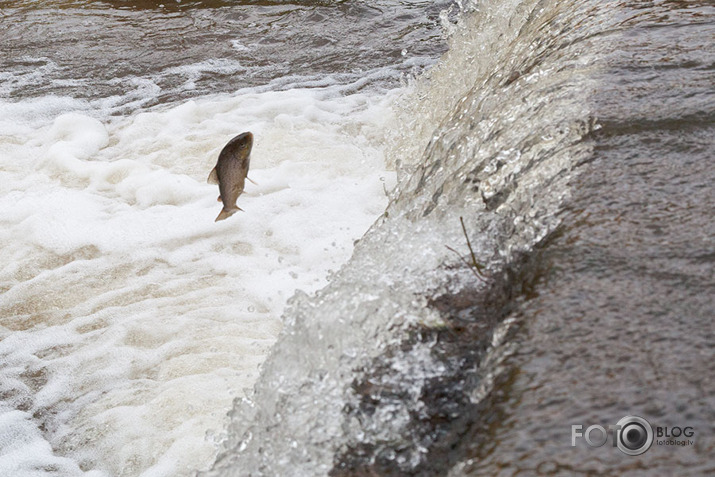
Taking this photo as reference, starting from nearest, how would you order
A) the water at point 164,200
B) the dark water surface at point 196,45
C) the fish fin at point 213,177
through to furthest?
the fish fin at point 213,177 → the water at point 164,200 → the dark water surface at point 196,45

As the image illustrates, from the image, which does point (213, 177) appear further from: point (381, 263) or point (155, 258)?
point (155, 258)

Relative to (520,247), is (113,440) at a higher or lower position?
lower

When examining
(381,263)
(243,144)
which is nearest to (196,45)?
(243,144)

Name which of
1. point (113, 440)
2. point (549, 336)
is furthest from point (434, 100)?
point (549, 336)

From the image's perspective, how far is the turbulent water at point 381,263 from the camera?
1466mm

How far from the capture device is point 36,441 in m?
2.75

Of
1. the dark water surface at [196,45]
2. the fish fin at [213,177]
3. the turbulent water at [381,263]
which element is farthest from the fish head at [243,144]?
the dark water surface at [196,45]

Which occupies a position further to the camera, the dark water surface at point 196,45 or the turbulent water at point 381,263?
the dark water surface at point 196,45

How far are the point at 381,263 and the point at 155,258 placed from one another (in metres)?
2.20

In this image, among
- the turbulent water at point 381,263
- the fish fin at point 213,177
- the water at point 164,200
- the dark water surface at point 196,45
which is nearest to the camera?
the turbulent water at point 381,263

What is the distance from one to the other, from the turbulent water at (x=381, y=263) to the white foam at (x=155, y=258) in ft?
0.05

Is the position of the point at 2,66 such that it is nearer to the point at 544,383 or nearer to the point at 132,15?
the point at 132,15

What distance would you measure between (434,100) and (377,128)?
0.66 m

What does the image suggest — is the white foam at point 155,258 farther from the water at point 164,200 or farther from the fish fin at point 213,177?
the fish fin at point 213,177
